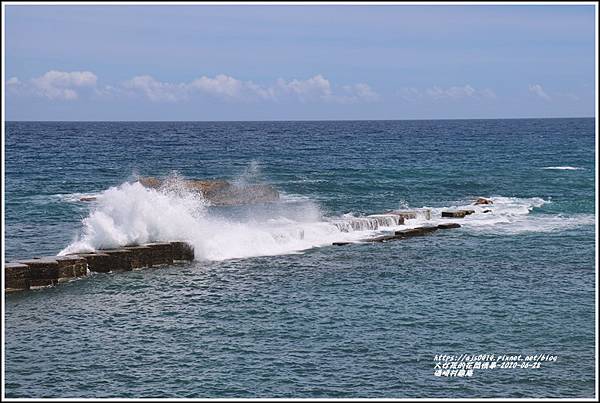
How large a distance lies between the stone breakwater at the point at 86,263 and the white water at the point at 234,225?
4.87 feet

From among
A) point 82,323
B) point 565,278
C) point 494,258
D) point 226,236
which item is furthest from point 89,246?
point 565,278

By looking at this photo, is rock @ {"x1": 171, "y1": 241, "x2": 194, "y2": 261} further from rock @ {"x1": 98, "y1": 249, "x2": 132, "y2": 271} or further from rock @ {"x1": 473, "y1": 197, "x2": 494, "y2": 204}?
rock @ {"x1": 473, "y1": 197, "x2": 494, "y2": 204}

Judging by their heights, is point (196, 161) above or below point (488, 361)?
above

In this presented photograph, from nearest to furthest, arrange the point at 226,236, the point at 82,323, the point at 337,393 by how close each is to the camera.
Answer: the point at 337,393 → the point at 82,323 → the point at 226,236

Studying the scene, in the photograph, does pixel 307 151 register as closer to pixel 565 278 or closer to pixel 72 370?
pixel 565 278

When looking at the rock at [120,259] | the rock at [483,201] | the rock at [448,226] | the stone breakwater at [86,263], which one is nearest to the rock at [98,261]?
the stone breakwater at [86,263]

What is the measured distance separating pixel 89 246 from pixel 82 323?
10.7 meters

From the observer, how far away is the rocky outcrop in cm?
5684

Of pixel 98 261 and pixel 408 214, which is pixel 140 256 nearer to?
pixel 98 261

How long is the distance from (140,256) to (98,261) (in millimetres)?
1914

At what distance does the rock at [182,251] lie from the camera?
35.4 m

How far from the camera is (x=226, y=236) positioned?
1539 inches

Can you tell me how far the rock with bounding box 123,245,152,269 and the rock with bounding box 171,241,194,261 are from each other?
1.31m

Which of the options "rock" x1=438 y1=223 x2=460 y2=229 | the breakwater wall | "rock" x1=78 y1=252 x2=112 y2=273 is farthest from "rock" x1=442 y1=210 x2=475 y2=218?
"rock" x1=78 y1=252 x2=112 y2=273
